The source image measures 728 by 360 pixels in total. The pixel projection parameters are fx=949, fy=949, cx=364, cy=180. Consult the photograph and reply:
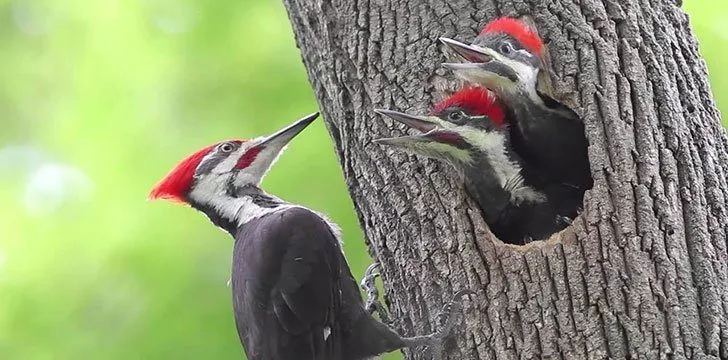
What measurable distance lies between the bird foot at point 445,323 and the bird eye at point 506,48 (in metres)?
0.74

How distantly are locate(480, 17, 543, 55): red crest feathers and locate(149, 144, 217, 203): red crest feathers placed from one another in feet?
4.63

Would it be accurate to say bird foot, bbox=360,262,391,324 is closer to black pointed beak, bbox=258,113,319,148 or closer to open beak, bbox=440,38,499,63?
black pointed beak, bbox=258,113,319,148

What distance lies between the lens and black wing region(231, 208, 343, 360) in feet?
11.1

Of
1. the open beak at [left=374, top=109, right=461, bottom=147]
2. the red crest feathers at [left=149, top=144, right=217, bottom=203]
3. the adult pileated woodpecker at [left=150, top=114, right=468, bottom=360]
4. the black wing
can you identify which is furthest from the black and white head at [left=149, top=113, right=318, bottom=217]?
the open beak at [left=374, top=109, right=461, bottom=147]

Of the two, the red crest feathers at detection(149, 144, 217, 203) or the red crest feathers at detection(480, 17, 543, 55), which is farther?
the red crest feathers at detection(149, 144, 217, 203)

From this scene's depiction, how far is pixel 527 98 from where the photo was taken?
3.05 metres

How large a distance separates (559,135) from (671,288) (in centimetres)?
67

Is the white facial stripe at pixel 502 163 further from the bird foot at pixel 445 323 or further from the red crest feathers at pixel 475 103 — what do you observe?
the bird foot at pixel 445 323

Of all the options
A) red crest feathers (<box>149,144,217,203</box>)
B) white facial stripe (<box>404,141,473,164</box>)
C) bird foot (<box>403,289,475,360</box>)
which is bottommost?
bird foot (<box>403,289,475,360</box>)

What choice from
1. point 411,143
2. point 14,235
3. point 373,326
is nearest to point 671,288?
point 411,143

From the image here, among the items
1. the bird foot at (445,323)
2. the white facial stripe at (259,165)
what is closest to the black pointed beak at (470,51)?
the bird foot at (445,323)

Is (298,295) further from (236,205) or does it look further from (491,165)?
(491,165)

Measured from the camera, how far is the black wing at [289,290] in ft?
11.1

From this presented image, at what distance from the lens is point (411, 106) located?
123 inches
